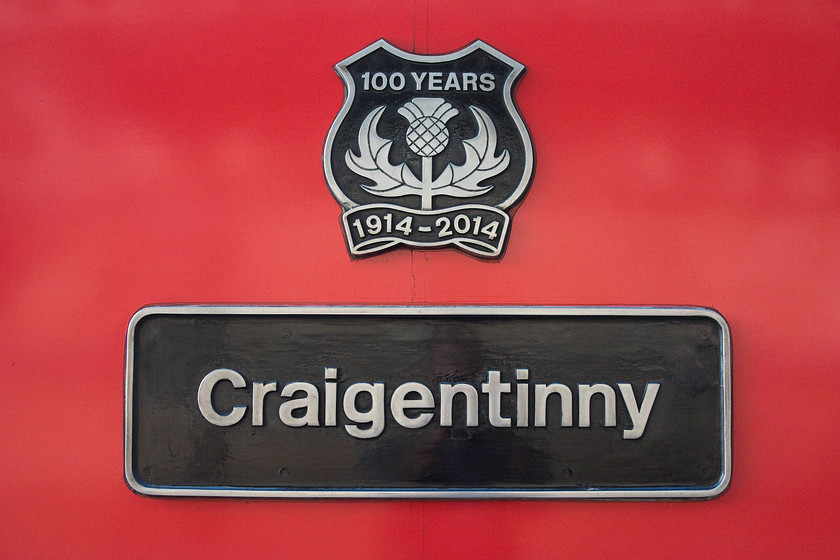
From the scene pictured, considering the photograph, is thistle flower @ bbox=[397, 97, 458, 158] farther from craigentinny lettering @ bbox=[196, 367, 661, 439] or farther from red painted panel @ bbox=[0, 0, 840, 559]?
craigentinny lettering @ bbox=[196, 367, 661, 439]

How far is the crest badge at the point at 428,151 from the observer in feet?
3.97

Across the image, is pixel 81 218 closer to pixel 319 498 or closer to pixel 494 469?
pixel 319 498

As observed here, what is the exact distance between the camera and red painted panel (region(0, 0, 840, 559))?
1.19 meters

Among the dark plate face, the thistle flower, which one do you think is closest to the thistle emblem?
the thistle flower

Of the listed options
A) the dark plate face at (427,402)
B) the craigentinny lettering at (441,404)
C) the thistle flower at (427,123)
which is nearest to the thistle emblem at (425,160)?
the thistle flower at (427,123)

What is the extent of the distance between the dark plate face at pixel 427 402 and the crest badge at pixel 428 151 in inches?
6.3

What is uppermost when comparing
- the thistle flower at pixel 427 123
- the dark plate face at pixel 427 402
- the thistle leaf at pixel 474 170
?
the thistle flower at pixel 427 123

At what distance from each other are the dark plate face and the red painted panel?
42 millimetres

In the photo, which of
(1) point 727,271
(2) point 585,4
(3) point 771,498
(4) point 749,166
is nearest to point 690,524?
(3) point 771,498

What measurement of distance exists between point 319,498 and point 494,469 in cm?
33

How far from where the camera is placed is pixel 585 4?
4.13 ft

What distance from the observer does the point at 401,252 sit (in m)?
1.22

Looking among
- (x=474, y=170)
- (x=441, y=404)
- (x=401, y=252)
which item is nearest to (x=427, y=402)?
(x=441, y=404)

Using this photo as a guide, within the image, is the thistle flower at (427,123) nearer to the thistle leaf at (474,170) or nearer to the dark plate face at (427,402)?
the thistle leaf at (474,170)
